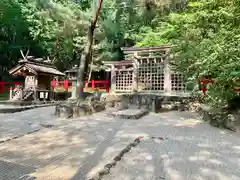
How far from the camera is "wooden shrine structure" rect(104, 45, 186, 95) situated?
11250mm

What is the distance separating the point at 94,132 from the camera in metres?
5.12

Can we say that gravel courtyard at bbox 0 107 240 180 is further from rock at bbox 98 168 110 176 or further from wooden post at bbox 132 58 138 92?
wooden post at bbox 132 58 138 92

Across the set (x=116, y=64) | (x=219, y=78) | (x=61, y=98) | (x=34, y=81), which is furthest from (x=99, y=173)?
(x=61, y=98)

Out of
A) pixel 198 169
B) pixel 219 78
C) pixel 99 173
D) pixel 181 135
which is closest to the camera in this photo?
pixel 99 173

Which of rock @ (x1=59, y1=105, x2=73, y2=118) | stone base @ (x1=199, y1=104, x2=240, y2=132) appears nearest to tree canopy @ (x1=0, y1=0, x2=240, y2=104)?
stone base @ (x1=199, y1=104, x2=240, y2=132)

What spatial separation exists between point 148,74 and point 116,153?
8.69m

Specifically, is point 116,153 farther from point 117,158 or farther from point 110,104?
point 110,104

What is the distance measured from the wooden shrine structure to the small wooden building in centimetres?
419

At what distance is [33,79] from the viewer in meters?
13.6

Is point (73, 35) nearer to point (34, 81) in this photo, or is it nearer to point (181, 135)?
point (34, 81)

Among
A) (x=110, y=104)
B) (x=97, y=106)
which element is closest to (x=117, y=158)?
(x=97, y=106)

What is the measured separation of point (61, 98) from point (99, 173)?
44.3 ft

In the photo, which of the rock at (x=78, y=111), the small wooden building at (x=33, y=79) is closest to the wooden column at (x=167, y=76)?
the rock at (x=78, y=111)

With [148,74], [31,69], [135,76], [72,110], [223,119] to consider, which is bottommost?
[223,119]
